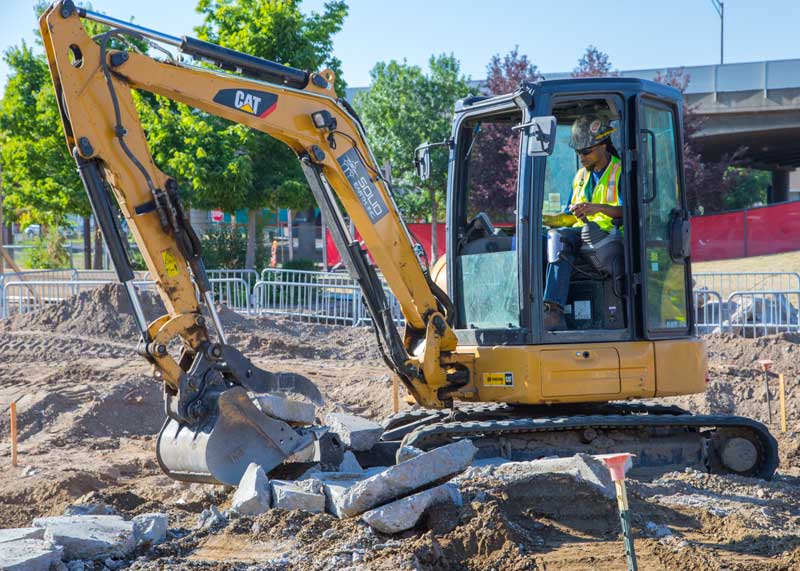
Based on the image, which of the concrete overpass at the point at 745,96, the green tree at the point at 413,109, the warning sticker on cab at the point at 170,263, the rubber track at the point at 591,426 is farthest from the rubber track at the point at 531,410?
the concrete overpass at the point at 745,96

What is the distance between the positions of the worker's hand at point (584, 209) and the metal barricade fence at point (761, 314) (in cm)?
887

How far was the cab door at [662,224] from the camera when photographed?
24.0 ft

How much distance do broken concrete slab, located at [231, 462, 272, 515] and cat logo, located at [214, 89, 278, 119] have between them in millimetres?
2408

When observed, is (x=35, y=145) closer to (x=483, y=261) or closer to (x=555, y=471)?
(x=483, y=261)

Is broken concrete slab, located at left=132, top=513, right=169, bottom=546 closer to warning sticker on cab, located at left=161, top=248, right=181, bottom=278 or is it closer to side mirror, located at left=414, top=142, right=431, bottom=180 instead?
warning sticker on cab, located at left=161, top=248, right=181, bottom=278

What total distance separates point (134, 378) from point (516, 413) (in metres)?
6.09

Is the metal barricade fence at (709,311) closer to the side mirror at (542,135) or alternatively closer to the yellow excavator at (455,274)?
the yellow excavator at (455,274)

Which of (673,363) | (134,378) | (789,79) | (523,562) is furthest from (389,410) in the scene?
(789,79)

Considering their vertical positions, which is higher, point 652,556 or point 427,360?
point 427,360

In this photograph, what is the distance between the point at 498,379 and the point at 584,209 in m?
1.43

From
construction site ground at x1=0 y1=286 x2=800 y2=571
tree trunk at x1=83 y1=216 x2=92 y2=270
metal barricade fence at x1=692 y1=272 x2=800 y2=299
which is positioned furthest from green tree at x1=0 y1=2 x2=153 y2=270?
metal barricade fence at x1=692 y1=272 x2=800 y2=299

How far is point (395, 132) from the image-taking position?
26797mm

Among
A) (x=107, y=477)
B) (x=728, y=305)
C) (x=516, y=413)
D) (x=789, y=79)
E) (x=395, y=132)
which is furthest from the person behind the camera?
(x=789, y=79)

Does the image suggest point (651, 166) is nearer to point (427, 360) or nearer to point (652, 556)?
point (427, 360)
